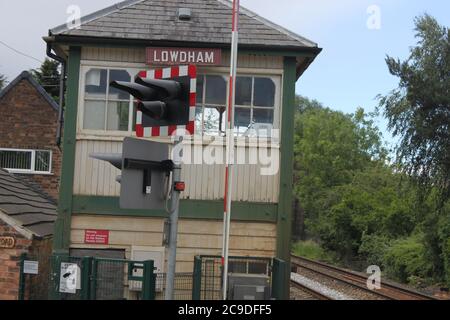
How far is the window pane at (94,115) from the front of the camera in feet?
33.4

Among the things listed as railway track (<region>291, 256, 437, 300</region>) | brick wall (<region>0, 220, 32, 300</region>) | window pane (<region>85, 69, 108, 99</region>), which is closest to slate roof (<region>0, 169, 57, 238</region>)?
brick wall (<region>0, 220, 32, 300</region>)

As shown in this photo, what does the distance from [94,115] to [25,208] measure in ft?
10.1

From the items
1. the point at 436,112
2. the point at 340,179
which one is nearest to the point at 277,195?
the point at 436,112

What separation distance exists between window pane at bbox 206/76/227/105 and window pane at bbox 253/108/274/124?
57cm

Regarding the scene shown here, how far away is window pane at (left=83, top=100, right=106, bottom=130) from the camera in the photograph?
10180 millimetres

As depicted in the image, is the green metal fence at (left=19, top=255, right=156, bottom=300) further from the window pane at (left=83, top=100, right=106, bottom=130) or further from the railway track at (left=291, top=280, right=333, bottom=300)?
the railway track at (left=291, top=280, right=333, bottom=300)

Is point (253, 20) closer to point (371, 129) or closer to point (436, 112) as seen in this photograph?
point (436, 112)

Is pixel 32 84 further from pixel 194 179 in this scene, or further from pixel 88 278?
pixel 88 278

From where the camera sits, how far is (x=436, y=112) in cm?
2278

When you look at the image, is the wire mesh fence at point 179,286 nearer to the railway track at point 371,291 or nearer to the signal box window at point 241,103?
the signal box window at point 241,103

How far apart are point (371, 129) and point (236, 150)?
Answer: 46.6 metres

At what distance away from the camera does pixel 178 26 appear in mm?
10414

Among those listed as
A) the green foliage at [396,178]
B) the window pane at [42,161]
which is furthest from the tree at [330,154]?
the window pane at [42,161]

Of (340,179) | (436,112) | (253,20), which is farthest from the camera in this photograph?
(340,179)
